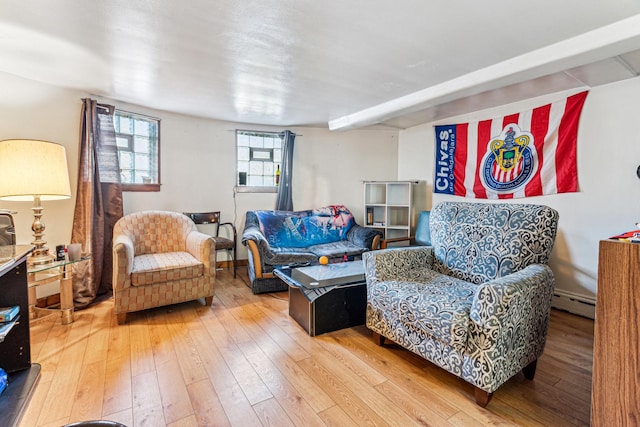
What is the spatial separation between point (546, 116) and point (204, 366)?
12.2ft

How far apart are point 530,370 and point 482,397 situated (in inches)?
19.1

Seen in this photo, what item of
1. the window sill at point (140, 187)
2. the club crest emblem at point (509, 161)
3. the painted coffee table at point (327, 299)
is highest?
the club crest emblem at point (509, 161)

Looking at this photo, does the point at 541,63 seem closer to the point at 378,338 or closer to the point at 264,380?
the point at 378,338

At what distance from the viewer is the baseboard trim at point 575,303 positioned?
273 cm

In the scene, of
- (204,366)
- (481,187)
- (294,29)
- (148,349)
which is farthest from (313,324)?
(481,187)

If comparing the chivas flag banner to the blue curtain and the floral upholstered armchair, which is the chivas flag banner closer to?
the blue curtain

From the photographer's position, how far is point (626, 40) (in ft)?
5.71

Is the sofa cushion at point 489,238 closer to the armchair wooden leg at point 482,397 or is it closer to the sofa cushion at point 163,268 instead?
the armchair wooden leg at point 482,397

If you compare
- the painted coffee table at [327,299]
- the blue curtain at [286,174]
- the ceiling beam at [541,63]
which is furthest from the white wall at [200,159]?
the painted coffee table at [327,299]

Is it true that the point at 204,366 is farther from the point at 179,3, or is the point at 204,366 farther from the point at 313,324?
the point at 179,3

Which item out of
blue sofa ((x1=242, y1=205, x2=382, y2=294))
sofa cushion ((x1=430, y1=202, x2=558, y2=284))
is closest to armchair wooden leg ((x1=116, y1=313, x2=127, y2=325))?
blue sofa ((x1=242, y1=205, x2=382, y2=294))

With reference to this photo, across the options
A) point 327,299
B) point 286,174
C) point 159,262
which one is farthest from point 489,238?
point 286,174

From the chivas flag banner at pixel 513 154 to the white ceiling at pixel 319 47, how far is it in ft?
0.96

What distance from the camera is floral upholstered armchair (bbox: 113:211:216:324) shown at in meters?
2.42
